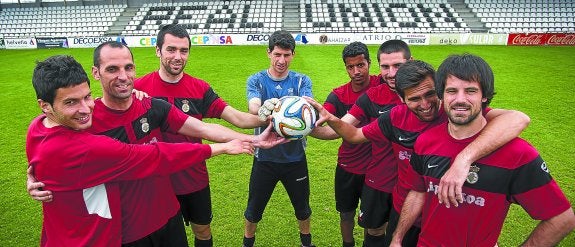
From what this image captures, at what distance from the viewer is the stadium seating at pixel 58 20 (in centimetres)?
3091

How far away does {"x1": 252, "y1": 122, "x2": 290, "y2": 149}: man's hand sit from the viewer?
3450mm

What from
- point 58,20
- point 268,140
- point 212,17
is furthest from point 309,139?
point 58,20

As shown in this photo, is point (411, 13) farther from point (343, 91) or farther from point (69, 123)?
point (69, 123)

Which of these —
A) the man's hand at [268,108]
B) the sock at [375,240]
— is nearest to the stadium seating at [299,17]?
the sock at [375,240]

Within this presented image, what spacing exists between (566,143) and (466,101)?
7.36m

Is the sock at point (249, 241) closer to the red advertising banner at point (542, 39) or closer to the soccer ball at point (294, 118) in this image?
the soccer ball at point (294, 118)

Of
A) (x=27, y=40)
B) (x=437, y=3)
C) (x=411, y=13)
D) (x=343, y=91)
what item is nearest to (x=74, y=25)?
(x=27, y=40)

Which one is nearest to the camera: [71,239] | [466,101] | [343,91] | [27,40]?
[466,101]

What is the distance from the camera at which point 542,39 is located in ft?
76.0

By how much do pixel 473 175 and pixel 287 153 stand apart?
2.27 m

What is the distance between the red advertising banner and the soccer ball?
985 inches

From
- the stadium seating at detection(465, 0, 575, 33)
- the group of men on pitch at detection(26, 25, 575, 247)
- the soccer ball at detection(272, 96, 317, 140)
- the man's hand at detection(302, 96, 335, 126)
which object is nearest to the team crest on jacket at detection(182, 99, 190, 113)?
the group of men on pitch at detection(26, 25, 575, 247)

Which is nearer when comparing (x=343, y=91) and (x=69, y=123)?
(x=69, y=123)

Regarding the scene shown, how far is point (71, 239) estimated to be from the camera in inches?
101
